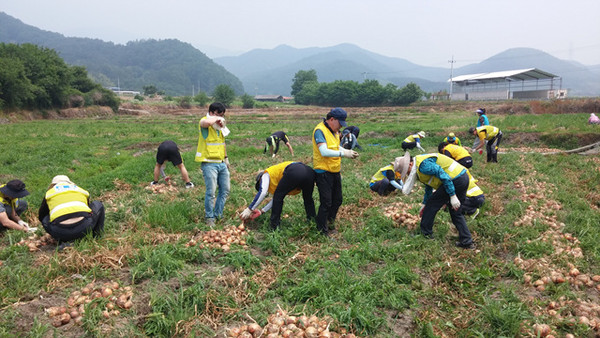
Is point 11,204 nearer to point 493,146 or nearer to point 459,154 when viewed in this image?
point 459,154

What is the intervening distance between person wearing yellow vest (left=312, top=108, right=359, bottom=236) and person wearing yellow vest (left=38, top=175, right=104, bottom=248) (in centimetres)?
331

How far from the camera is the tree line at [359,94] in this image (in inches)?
2269

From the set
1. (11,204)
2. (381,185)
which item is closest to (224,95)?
(11,204)

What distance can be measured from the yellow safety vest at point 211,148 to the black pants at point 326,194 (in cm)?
177

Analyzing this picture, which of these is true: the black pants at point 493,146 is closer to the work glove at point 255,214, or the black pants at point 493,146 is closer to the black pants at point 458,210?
the black pants at point 458,210

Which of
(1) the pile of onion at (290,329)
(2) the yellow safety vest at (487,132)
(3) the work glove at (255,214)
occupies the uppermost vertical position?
(2) the yellow safety vest at (487,132)

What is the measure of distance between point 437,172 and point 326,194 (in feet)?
5.44

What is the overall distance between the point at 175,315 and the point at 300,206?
377 centimetres

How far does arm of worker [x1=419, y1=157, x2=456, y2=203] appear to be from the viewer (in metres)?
4.76

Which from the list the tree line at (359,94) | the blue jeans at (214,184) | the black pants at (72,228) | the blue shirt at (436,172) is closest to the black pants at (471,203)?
the blue shirt at (436,172)

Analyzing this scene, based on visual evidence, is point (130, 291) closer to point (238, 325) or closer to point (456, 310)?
point (238, 325)

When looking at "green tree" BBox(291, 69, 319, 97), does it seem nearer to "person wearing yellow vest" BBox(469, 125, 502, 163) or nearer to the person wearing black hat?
"person wearing yellow vest" BBox(469, 125, 502, 163)

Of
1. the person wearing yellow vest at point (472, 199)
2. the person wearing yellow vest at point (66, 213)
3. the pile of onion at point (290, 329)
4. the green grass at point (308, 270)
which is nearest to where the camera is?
the pile of onion at point (290, 329)

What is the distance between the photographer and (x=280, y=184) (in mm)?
5082
